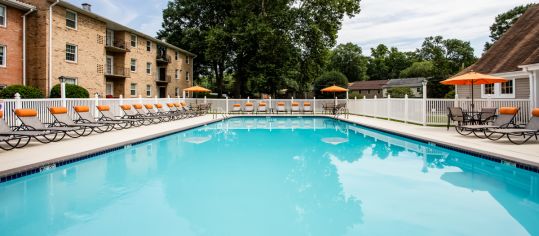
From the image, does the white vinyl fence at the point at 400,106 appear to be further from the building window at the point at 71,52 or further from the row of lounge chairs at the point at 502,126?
the building window at the point at 71,52

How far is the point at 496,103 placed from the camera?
12.8 m

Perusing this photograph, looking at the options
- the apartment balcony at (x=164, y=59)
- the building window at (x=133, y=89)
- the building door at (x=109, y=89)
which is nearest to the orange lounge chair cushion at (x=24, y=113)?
the building door at (x=109, y=89)

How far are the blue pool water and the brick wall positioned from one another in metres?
14.6

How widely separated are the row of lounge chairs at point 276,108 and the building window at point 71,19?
1195 cm

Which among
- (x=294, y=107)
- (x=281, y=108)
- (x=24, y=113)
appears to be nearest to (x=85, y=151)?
(x=24, y=113)

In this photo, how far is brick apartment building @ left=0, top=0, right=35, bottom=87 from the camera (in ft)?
59.1

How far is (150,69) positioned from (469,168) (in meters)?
29.0

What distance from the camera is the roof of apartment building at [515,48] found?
49.7ft

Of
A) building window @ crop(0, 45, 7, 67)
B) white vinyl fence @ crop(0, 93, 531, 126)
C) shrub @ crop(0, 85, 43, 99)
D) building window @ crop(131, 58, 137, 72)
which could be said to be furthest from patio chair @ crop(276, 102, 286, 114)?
building window @ crop(0, 45, 7, 67)

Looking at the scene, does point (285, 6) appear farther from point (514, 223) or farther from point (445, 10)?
point (514, 223)

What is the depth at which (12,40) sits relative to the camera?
61.4 ft

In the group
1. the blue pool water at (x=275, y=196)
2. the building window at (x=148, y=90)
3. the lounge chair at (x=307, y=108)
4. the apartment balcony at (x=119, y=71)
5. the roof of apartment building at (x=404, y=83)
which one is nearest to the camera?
the blue pool water at (x=275, y=196)

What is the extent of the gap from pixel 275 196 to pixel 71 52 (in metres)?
21.4

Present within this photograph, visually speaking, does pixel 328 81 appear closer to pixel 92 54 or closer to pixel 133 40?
pixel 133 40
